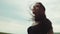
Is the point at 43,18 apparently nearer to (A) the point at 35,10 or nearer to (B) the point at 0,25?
(A) the point at 35,10

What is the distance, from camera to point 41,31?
3.74ft

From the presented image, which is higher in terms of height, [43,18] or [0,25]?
[43,18]

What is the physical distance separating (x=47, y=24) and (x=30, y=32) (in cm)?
15

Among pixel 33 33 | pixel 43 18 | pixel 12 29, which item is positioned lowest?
pixel 12 29

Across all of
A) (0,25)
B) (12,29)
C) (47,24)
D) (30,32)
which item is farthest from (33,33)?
(0,25)

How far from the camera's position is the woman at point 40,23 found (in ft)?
3.73

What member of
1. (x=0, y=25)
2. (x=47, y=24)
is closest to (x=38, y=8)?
(x=47, y=24)

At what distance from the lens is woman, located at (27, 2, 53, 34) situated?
114cm

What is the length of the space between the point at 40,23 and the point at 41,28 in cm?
4

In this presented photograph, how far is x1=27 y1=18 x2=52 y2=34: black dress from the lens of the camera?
1133mm

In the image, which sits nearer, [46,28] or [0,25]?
[46,28]

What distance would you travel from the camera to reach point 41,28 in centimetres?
115

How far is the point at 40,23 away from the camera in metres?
1.17

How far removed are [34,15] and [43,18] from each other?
9 cm
